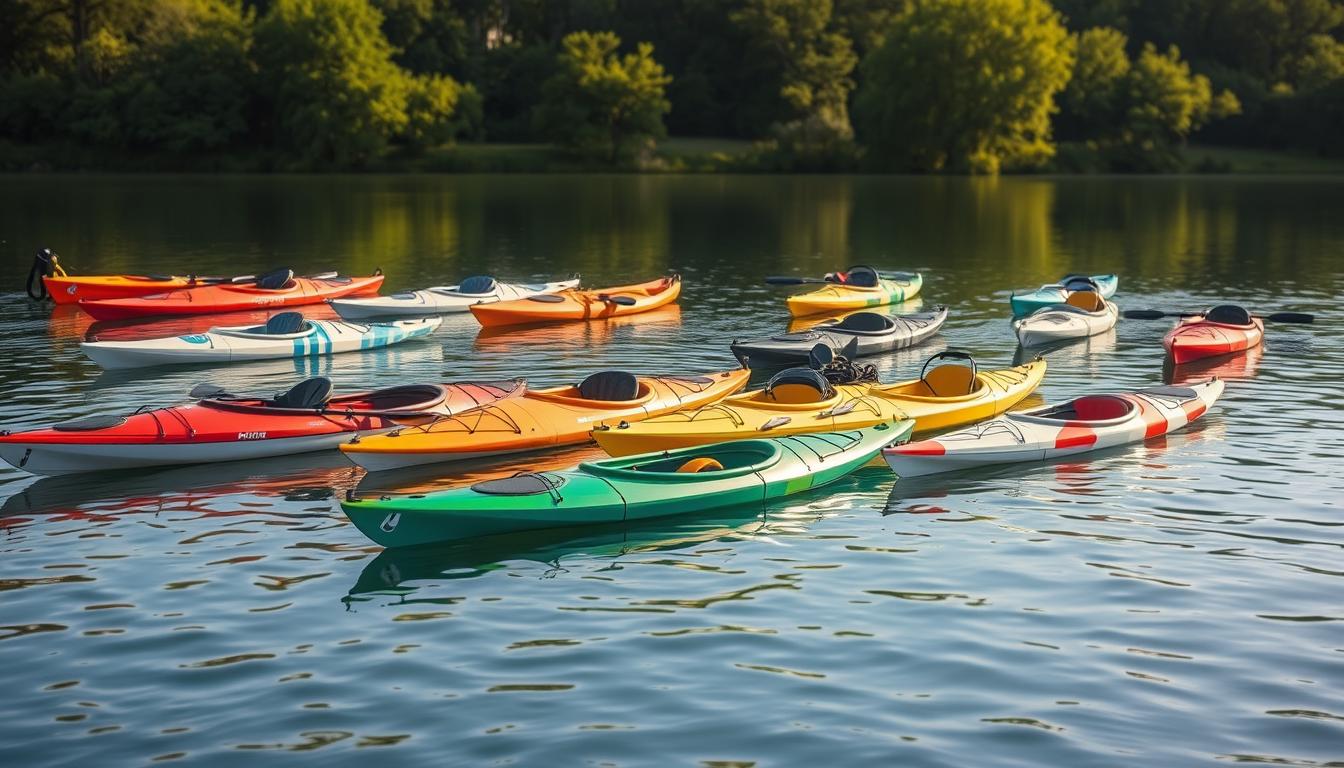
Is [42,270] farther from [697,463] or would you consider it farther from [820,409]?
[697,463]

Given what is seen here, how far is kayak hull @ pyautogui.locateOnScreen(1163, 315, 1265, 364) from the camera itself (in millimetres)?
28797

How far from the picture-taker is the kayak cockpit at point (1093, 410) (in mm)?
21219

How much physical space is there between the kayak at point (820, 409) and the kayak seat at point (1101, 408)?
1982mm

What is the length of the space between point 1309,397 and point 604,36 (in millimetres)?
95591

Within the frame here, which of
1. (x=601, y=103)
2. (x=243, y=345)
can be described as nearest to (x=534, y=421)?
(x=243, y=345)

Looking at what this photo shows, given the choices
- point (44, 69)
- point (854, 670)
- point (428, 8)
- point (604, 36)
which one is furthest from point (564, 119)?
point (854, 670)

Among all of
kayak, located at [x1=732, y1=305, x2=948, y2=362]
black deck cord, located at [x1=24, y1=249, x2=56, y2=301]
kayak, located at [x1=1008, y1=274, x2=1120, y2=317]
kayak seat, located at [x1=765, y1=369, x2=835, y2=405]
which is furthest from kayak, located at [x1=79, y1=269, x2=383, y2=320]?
kayak seat, located at [x1=765, y1=369, x2=835, y2=405]

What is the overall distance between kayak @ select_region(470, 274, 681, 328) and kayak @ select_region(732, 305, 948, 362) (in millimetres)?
7403

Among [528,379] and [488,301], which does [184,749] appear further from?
[488,301]

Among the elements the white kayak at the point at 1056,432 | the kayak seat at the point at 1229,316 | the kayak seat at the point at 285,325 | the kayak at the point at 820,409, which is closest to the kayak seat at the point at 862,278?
the kayak seat at the point at 1229,316

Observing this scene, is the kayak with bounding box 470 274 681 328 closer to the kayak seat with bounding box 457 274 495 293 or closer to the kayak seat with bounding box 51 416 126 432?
the kayak seat with bounding box 457 274 495 293

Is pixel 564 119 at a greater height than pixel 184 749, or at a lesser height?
greater

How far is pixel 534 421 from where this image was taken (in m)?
20.8

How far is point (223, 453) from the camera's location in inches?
791
